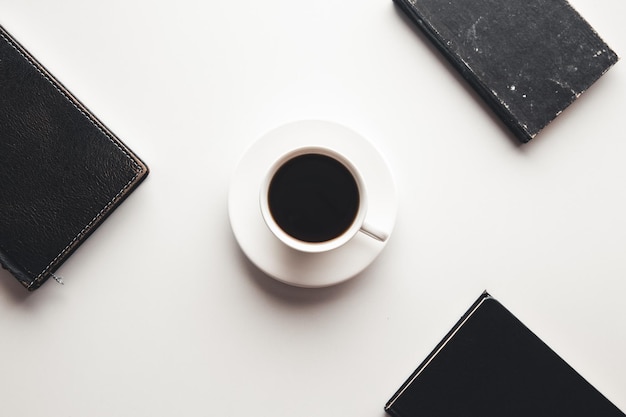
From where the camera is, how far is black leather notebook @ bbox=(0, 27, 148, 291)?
2.22ft

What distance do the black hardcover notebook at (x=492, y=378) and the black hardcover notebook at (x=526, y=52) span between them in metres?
0.27

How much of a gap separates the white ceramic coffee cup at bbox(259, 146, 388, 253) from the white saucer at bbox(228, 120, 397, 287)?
0.14 ft

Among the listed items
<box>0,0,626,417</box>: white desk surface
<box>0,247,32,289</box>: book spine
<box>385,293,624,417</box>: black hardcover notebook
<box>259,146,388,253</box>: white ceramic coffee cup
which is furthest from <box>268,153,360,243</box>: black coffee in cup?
<box>0,247,32,289</box>: book spine

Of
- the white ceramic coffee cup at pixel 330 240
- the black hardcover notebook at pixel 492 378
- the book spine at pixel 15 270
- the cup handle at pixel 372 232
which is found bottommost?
the black hardcover notebook at pixel 492 378

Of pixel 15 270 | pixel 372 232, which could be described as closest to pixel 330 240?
pixel 372 232

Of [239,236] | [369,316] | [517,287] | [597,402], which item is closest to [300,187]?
[239,236]

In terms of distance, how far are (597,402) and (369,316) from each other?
319mm

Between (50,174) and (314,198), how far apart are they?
349 millimetres

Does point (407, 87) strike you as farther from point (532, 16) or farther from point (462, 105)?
point (532, 16)

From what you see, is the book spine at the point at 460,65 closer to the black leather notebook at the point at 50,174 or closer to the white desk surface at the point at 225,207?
the white desk surface at the point at 225,207

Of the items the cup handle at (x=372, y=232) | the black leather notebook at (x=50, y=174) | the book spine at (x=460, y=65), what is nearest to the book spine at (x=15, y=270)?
the black leather notebook at (x=50, y=174)

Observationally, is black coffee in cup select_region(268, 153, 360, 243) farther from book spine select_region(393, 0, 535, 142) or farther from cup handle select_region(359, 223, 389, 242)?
book spine select_region(393, 0, 535, 142)

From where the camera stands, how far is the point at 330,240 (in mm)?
626

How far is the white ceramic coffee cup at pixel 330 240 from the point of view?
0.61m
